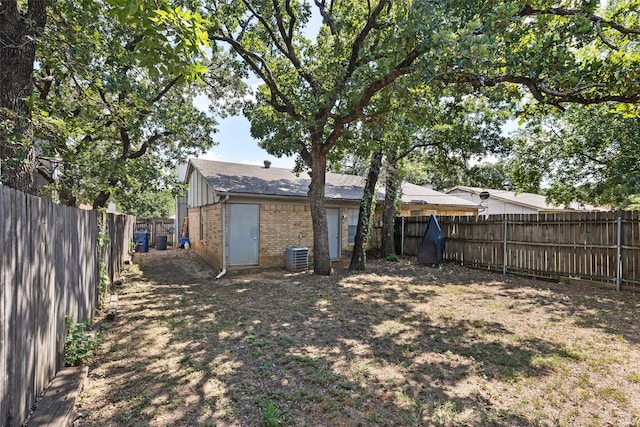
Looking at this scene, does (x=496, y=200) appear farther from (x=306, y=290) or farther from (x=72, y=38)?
(x=72, y=38)

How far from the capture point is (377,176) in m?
10.3

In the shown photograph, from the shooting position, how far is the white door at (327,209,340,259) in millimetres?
12461

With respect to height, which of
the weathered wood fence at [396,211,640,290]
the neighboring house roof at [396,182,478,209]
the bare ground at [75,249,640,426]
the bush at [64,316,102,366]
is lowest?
the bare ground at [75,249,640,426]

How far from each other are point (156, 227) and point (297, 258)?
1285 cm

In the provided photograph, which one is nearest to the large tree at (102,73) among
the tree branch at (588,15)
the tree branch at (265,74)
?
the tree branch at (265,74)

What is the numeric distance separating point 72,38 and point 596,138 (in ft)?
52.9

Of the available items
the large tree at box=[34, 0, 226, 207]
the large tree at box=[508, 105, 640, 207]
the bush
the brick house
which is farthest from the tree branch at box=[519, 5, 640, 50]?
the bush

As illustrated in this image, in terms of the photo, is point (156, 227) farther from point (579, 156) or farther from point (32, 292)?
point (579, 156)

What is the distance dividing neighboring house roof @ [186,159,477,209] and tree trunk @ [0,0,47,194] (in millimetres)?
5229

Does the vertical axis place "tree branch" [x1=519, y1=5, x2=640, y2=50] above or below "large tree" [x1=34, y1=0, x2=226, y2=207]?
above

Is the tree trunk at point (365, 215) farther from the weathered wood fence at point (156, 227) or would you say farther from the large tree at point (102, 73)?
the weathered wood fence at point (156, 227)

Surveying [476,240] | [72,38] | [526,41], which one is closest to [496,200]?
[476,240]

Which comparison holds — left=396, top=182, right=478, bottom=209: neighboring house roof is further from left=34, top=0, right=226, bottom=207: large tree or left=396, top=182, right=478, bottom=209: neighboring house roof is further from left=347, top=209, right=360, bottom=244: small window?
left=34, top=0, right=226, bottom=207: large tree

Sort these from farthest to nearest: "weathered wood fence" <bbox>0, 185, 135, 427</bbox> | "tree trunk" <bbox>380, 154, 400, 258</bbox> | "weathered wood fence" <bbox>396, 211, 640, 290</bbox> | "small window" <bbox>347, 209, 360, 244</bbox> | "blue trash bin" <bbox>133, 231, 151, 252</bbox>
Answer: "blue trash bin" <bbox>133, 231, 151, 252</bbox> < "small window" <bbox>347, 209, 360, 244</bbox> < "tree trunk" <bbox>380, 154, 400, 258</bbox> < "weathered wood fence" <bbox>396, 211, 640, 290</bbox> < "weathered wood fence" <bbox>0, 185, 135, 427</bbox>
